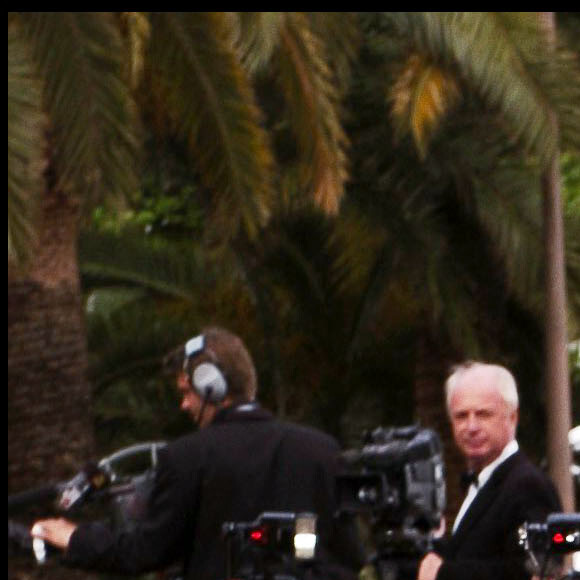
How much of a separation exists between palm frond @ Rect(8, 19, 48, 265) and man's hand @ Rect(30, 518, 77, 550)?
4.27 metres

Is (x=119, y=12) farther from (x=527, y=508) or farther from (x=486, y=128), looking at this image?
(x=527, y=508)

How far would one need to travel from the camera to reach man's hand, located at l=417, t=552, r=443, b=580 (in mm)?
5855

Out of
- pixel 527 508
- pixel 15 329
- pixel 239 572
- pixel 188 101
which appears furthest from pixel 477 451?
pixel 15 329

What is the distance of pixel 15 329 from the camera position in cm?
1353

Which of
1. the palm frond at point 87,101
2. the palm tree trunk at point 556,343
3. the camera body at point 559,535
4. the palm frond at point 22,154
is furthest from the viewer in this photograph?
the palm tree trunk at point 556,343

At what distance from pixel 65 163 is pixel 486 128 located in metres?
5.15

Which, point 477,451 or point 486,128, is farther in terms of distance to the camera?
point 486,128

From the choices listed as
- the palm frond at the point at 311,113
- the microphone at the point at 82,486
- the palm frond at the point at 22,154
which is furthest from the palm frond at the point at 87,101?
the microphone at the point at 82,486

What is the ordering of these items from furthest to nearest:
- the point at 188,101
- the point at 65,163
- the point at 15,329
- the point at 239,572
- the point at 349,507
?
the point at 15,329
the point at 188,101
the point at 65,163
the point at 239,572
the point at 349,507

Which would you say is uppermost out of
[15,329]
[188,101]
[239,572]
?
[188,101]

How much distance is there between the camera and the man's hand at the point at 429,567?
5.86 m

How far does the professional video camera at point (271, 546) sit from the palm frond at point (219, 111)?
5623 mm

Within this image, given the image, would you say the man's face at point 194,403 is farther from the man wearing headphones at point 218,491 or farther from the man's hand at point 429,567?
the man's hand at point 429,567

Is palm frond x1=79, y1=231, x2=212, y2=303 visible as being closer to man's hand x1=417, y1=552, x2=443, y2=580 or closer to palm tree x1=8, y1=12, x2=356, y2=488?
palm tree x1=8, y1=12, x2=356, y2=488
